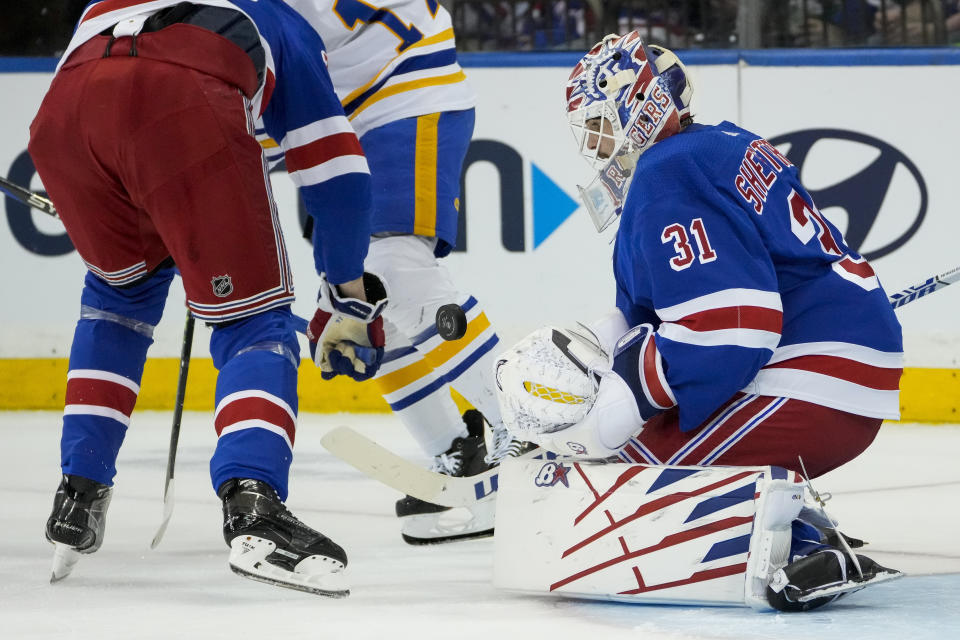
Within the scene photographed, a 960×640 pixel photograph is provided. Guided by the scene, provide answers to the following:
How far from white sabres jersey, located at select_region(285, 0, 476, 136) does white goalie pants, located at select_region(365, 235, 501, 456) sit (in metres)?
0.26

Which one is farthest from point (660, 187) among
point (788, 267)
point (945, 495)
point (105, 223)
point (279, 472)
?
point (945, 495)

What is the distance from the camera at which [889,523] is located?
103 inches

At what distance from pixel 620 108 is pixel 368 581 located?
0.77 metres

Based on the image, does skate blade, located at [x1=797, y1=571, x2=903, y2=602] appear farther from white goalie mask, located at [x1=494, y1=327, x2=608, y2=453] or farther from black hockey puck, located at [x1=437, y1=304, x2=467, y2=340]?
black hockey puck, located at [x1=437, y1=304, x2=467, y2=340]

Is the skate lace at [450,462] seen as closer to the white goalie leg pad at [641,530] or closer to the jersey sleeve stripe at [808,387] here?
the white goalie leg pad at [641,530]

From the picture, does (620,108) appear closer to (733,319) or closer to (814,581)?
(733,319)

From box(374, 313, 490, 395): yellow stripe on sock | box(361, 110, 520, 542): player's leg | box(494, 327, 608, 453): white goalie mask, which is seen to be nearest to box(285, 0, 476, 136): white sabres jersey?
box(361, 110, 520, 542): player's leg

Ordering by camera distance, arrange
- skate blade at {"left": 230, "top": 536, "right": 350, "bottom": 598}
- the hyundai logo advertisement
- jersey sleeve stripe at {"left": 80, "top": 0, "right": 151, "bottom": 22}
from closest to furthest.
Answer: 1. skate blade at {"left": 230, "top": 536, "right": 350, "bottom": 598}
2. jersey sleeve stripe at {"left": 80, "top": 0, "right": 151, "bottom": 22}
3. the hyundai logo advertisement

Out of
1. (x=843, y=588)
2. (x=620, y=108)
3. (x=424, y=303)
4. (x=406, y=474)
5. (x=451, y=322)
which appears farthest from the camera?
(x=424, y=303)

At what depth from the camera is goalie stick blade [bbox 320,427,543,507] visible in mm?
2129

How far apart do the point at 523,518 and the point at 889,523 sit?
954mm

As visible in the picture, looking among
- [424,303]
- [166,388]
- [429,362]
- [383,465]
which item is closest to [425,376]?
[429,362]

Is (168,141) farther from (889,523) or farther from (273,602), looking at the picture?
(889,523)

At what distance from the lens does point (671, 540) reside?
1839 mm
